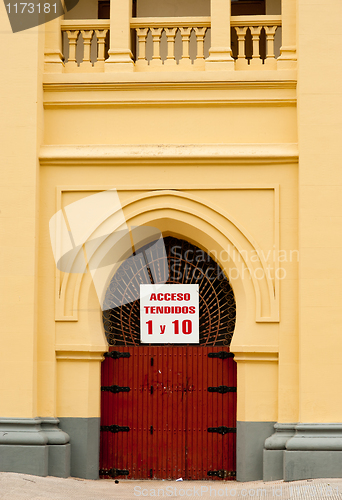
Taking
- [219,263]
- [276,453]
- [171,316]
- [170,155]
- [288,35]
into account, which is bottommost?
[276,453]

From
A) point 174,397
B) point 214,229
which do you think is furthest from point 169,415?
point 214,229

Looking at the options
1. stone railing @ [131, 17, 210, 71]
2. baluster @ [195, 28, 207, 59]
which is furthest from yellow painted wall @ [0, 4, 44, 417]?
baluster @ [195, 28, 207, 59]

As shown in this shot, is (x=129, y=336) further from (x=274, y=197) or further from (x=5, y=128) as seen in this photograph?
(x=5, y=128)

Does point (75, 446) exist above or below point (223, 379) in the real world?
below

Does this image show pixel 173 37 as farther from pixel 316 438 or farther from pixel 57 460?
pixel 57 460

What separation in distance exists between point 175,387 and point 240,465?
1327mm

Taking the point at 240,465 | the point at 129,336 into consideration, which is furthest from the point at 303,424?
the point at 129,336

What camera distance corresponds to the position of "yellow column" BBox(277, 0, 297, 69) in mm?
8086

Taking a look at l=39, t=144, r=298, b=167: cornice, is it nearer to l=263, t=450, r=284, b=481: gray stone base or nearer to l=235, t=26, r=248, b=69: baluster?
l=235, t=26, r=248, b=69: baluster

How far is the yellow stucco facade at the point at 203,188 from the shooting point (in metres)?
7.56

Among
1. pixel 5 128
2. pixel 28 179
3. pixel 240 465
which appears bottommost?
pixel 240 465

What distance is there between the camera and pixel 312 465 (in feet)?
23.6

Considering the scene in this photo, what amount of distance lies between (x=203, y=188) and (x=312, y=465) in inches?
150

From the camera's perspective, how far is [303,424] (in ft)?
24.1
